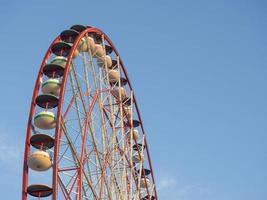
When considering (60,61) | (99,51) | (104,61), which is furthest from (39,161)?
(104,61)

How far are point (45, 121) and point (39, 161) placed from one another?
1.46m

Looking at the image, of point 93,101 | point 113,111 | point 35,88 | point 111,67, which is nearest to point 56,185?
point 35,88

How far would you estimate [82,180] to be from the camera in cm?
1780

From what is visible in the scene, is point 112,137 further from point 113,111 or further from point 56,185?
point 56,185

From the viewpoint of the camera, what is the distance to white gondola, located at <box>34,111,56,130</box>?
58.5ft

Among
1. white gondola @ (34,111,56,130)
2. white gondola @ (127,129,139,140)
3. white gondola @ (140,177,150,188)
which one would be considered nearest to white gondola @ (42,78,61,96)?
white gondola @ (34,111,56,130)

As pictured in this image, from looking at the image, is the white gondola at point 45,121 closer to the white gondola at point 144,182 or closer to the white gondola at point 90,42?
the white gondola at point 90,42

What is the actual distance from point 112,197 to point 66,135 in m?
3.62

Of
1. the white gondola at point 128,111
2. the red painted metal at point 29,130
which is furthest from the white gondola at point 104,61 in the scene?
the red painted metal at point 29,130

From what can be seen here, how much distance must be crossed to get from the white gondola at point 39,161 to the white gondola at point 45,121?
1035 millimetres

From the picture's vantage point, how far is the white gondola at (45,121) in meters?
17.8

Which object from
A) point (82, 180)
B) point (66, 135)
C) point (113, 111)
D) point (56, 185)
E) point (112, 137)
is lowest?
point (56, 185)

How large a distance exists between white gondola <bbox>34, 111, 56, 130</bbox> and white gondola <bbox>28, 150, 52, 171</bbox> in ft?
3.40

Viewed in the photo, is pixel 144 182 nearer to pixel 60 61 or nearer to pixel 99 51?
pixel 99 51
